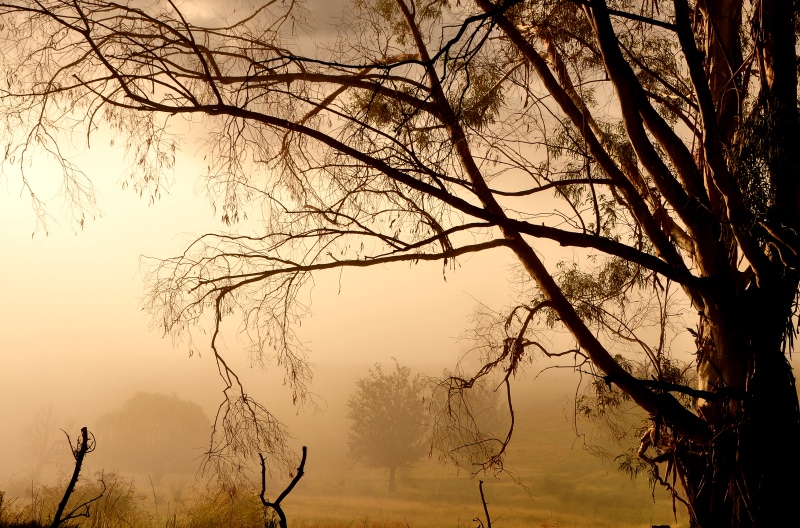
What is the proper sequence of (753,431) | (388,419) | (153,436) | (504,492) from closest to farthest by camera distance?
(753,431) → (504,492) → (388,419) → (153,436)

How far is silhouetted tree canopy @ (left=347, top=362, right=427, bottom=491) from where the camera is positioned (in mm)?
25047

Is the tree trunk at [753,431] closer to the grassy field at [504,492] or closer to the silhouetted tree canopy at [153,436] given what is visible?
the grassy field at [504,492]

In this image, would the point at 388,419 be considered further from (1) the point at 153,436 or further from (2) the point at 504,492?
(1) the point at 153,436

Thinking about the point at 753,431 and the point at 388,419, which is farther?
the point at 388,419

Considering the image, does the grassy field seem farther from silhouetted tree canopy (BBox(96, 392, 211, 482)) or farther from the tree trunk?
the tree trunk

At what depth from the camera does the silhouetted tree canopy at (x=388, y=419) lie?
25047 mm

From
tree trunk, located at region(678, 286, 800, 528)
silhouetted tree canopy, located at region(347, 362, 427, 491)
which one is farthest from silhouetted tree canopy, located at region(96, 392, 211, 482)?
tree trunk, located at region(678, 286, 800, 528)

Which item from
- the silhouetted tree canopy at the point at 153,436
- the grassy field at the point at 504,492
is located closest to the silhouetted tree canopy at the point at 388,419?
the grassy field at the point at 504,492

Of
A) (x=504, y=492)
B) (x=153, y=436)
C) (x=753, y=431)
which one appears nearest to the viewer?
(x=753, y=431)

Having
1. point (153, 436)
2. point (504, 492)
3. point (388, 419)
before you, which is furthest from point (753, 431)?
point (153, 436)

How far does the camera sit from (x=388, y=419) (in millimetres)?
25188

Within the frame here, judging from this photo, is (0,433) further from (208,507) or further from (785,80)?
(785,80)

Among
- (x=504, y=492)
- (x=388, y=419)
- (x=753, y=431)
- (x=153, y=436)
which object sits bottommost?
(x=504, y=492)

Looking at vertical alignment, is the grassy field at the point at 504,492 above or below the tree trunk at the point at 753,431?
below
